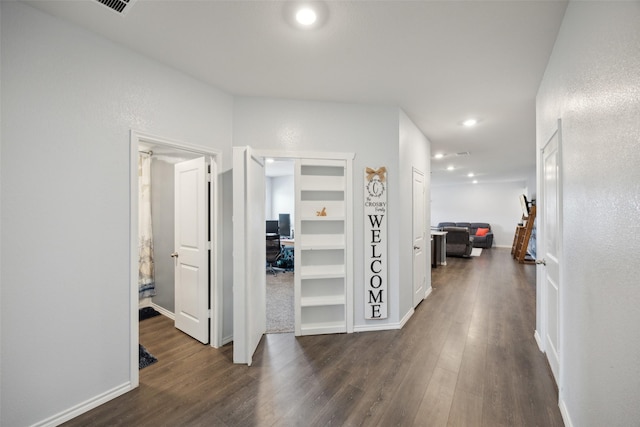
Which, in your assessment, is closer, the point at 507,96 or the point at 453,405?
the point at 453,405

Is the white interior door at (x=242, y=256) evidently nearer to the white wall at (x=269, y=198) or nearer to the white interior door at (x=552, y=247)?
the white interior door at (x=552, y=247)

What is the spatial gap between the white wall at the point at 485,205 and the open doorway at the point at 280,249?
24.1ft

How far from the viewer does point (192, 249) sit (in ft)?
9.55

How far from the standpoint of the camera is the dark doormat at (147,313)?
11.5 feet

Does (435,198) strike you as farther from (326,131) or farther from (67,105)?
(67,105)

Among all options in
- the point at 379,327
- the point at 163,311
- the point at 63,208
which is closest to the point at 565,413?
the point at 379,327

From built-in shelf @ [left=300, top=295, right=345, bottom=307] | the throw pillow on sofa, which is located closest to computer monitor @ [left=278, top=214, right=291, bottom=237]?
built-in shelf @ [left=300, top=295, right=345, bottom=307]

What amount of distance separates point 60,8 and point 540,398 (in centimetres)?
415

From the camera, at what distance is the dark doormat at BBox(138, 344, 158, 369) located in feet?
7.86

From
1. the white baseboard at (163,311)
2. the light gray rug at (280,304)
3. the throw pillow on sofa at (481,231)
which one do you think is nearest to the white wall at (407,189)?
the light gray rug at (280,304)

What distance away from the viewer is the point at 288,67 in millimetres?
2303

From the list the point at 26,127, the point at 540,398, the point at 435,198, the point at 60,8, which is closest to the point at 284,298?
the point at 540,398

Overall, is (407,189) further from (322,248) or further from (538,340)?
(538,340)

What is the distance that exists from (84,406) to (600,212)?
128 inches
